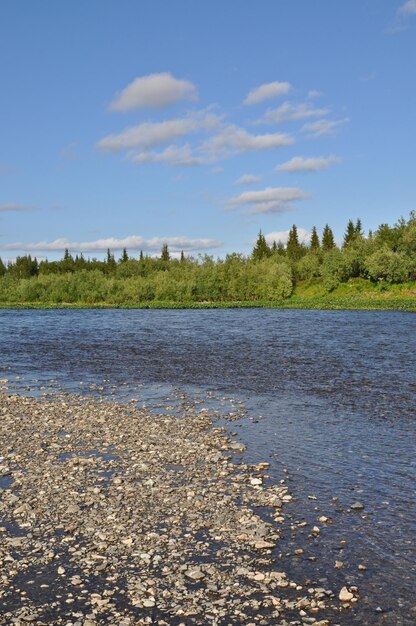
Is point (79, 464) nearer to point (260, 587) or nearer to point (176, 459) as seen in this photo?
point (176, 459)

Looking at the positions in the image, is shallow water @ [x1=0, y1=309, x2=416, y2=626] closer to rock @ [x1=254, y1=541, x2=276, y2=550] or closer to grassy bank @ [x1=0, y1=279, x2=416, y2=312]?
rock @ [x1=254, y1=541, x2=276, y2=550]

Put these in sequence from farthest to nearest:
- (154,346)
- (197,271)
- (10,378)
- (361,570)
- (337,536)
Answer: (197,271) → (154,346) → (10,378) → (337,536) → (361,570)

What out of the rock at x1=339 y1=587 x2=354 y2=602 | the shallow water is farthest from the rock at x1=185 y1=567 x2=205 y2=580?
the rock at x1=339 y1=587 x2=354 y2=602

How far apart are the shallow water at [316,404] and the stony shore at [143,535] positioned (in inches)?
33.6

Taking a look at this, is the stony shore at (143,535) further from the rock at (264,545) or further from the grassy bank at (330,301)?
the grassy bank at (330,301)

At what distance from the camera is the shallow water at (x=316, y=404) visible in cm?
1205

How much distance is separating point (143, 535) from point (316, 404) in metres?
17.3

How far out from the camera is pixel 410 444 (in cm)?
2064

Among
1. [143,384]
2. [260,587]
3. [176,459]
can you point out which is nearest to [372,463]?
[176,459]

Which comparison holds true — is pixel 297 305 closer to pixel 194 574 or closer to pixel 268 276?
pixel 268 276

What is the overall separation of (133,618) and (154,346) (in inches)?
1917

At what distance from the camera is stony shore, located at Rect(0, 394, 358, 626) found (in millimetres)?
9930

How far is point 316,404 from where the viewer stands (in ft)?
93.0

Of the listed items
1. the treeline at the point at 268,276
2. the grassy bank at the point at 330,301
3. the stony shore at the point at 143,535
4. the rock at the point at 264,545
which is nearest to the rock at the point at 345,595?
the stony shore at the point at 143,535
